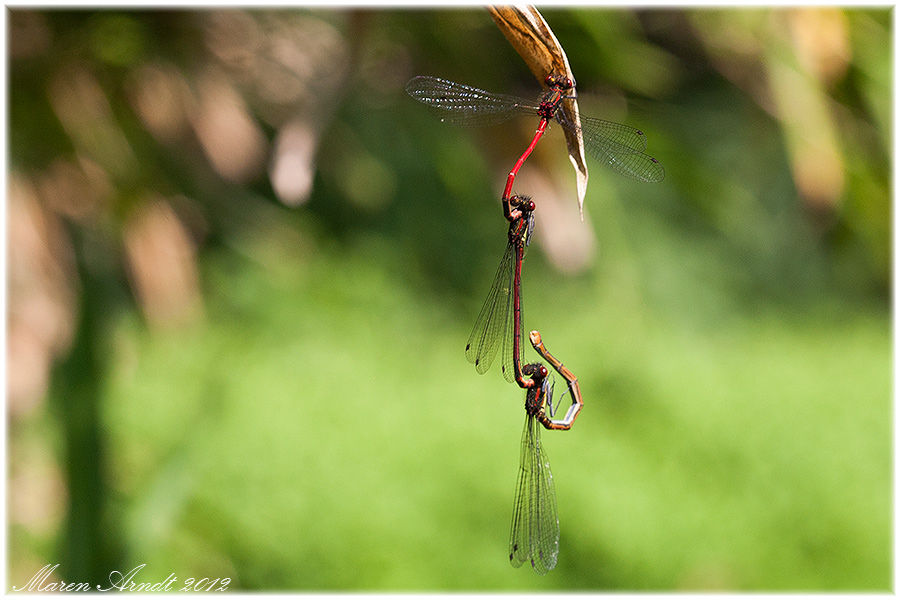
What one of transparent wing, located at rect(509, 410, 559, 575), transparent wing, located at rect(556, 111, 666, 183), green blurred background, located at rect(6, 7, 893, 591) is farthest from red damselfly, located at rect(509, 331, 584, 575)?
green blurred background, located at rect(6, 7, 893, 591)

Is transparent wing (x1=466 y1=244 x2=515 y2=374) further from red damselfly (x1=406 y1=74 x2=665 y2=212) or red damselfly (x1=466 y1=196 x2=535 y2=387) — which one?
red damselfly (x1=406 y1=74 x2=665 y2=212)

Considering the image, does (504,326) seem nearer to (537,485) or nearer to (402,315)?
(537,485)

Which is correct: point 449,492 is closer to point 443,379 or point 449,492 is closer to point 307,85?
point 443,379

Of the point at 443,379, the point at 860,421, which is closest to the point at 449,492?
the point at 443,379

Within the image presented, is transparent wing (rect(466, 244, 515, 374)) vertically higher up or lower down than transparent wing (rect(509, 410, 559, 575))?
higher up

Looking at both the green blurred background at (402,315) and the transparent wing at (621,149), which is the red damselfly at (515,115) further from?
the green blurred background at (402,315)

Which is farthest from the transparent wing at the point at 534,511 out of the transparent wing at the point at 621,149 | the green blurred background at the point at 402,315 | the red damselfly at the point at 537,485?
the green blurred background at the point at 402,315
